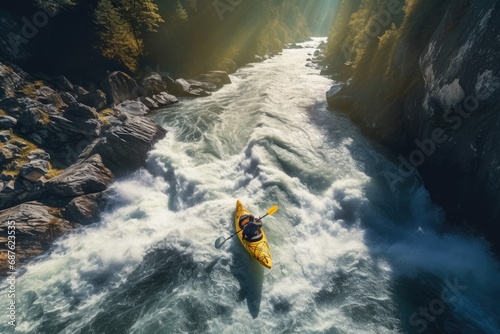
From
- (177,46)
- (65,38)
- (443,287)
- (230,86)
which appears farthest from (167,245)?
(177,46)

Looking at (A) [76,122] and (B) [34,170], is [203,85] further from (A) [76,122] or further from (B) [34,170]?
(B) [34,170]

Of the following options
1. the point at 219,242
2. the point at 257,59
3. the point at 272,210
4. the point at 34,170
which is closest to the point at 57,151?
the point at 34,170

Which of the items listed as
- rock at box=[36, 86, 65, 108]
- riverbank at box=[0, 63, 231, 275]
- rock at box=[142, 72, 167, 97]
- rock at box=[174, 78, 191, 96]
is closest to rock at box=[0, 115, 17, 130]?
riverbank at box=[0, 63, 231, 275]

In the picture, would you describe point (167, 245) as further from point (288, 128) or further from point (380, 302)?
point (288, 128)

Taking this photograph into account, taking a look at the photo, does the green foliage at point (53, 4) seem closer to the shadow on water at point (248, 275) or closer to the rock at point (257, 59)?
the shadow on water at point (248, 275)

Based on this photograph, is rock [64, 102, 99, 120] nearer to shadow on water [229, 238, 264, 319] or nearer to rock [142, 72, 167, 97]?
rock [142, 72, 167, 97]
